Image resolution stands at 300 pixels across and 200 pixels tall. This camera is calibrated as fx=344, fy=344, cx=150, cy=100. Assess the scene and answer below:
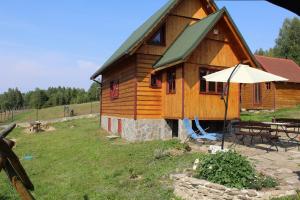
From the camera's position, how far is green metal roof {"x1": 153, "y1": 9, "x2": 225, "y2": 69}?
1482cm

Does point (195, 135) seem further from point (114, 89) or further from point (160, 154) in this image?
point (114, 89)

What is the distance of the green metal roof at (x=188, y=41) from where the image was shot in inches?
583

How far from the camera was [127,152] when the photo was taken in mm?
13586

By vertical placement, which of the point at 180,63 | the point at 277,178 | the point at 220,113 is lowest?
the point at 277,178

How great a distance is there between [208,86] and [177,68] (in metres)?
1.65

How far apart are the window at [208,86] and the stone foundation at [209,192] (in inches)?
305

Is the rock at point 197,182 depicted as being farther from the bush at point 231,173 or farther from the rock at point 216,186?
the bush at point 231,173

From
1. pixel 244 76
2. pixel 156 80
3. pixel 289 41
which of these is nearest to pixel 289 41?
pixel 289 41

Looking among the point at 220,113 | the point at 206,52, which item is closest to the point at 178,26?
the point at 206,52

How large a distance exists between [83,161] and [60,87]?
120 meters

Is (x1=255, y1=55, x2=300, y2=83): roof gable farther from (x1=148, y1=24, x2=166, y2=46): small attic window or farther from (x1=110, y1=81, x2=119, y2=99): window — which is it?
(x1=148, y1=24, x2=166, y2=46): small attic window

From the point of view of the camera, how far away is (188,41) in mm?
15945

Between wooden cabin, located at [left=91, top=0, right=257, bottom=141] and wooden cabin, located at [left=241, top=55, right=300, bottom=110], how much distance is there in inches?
562

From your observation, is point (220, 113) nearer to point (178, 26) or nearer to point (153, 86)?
point (153, 86)
